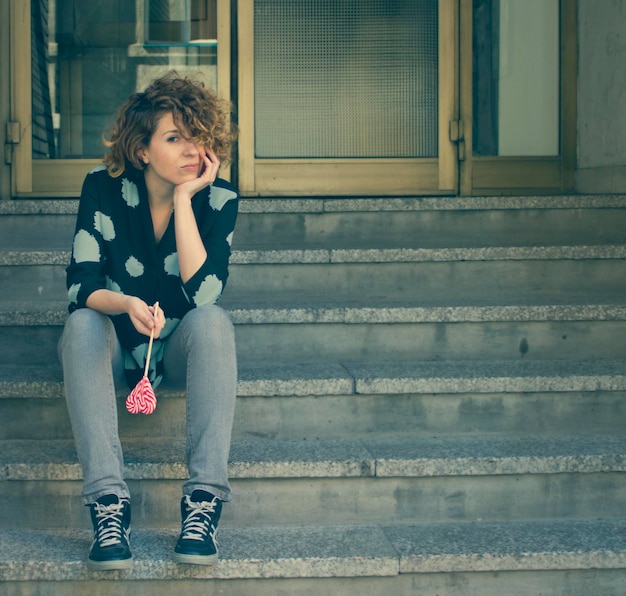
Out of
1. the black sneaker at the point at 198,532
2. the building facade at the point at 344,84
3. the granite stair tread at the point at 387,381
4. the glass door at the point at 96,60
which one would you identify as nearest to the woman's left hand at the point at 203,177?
the granite stair tread at the point at 387,381

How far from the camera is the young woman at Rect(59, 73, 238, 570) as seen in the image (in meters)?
2.33

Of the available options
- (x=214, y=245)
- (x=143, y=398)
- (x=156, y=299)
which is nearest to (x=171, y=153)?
(x=214, y=245)

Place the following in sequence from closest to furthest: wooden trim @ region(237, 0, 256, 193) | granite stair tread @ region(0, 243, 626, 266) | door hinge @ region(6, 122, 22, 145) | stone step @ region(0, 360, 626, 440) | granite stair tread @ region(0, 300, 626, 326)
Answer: stone step @ region(0, 360, 626, 440), granite stair tread @ region(0, 300, 626, 326), granite stair tread @ region(0, 243, 626, 266), door hinge @ region(6, 122, 22, 145), wooden trim @ region(237, 0, 256, 193)

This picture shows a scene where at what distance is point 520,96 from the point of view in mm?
4766

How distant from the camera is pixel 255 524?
2.64 metres

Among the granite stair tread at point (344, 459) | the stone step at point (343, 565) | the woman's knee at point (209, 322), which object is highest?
the woman's knee at point (209, 322)

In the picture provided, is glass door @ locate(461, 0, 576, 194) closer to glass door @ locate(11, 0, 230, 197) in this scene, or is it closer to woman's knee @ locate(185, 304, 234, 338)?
glass door @ locate(11, 0, 230, 197)

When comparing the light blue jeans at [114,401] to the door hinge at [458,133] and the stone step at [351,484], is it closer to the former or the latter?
the stone step at [351,484]

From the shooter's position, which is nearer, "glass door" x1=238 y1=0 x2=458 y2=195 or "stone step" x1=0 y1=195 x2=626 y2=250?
"stone step" x1=0 y1=195 x2=626 y2=250

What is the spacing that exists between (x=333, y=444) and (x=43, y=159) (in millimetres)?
2519

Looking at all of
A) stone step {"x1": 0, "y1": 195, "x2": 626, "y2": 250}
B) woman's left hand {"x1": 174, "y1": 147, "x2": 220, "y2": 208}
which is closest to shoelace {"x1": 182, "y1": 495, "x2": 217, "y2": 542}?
woman's left hand {"x1": 174, "y1": 147, "x2": 220, "y2": 208}

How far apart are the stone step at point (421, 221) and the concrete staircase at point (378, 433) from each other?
18 centimetres

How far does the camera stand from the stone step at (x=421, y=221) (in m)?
3.93

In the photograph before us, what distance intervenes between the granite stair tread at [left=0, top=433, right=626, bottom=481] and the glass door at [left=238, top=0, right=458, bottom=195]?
6.90ft
